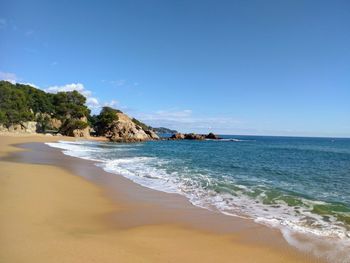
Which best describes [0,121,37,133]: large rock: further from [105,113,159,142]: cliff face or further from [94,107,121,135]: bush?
[105,113,159,142]: cliff face

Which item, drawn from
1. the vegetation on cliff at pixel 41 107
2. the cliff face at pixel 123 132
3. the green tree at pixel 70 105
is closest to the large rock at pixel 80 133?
the vegetation on cliff at pixel 41 107

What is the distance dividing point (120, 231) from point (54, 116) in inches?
3731

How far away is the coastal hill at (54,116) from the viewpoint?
7106 centimetres

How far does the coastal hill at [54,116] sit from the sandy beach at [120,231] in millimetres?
61420

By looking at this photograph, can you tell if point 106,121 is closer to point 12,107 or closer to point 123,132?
point 123,132

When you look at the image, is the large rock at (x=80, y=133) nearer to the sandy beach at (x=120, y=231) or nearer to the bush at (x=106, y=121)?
the bush at (x=106, y=121)

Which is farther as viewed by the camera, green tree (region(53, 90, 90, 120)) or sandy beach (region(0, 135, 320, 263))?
green tree (region(53, 90, 90, 120))

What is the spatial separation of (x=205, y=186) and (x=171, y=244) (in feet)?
28.2

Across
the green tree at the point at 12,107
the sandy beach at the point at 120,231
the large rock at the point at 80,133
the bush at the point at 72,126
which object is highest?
the green tree at the point at 12,107

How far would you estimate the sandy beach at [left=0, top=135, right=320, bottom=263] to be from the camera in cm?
611

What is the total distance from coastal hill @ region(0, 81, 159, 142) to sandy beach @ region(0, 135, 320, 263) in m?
61.4

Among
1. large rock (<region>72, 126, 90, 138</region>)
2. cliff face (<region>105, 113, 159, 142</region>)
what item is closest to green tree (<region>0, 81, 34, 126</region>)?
large rock (<region>72, 126, 90, 138</region>)

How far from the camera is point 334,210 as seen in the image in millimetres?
10867

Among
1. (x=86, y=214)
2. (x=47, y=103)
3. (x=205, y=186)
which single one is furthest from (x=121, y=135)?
(x=86, y=214)
